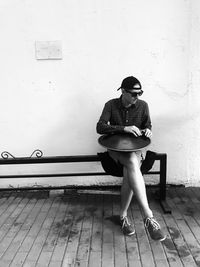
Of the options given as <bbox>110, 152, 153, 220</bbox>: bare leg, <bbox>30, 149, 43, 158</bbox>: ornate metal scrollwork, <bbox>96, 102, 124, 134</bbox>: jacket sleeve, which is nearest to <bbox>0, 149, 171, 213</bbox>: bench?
<bbox>30, 149, 43, 158</bbox>: ornate metal scrollwork

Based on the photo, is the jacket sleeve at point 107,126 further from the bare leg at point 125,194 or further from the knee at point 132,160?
the bare leg at point 125,194

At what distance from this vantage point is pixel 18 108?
3578 millimetres

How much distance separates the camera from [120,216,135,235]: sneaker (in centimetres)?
267

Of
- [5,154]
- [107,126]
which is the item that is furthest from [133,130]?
[5,154]

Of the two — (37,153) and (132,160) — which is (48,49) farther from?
(132,160)

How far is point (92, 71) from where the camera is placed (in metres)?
3.46

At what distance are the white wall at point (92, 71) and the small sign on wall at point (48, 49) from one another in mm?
54

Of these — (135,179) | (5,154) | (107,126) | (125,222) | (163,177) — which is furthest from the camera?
(5,154)

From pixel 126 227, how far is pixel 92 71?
176 cm

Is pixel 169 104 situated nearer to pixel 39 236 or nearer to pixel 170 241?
pixel 170 241

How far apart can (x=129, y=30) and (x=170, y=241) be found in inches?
88.1

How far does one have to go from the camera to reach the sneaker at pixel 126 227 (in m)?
2.67

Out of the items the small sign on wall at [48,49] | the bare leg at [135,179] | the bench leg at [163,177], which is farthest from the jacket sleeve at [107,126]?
the small sign on wall at [48,49]

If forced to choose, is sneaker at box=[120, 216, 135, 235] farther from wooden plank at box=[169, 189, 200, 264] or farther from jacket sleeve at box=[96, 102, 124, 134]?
jacket sleeve at box=[96, 102, 124, 134]
